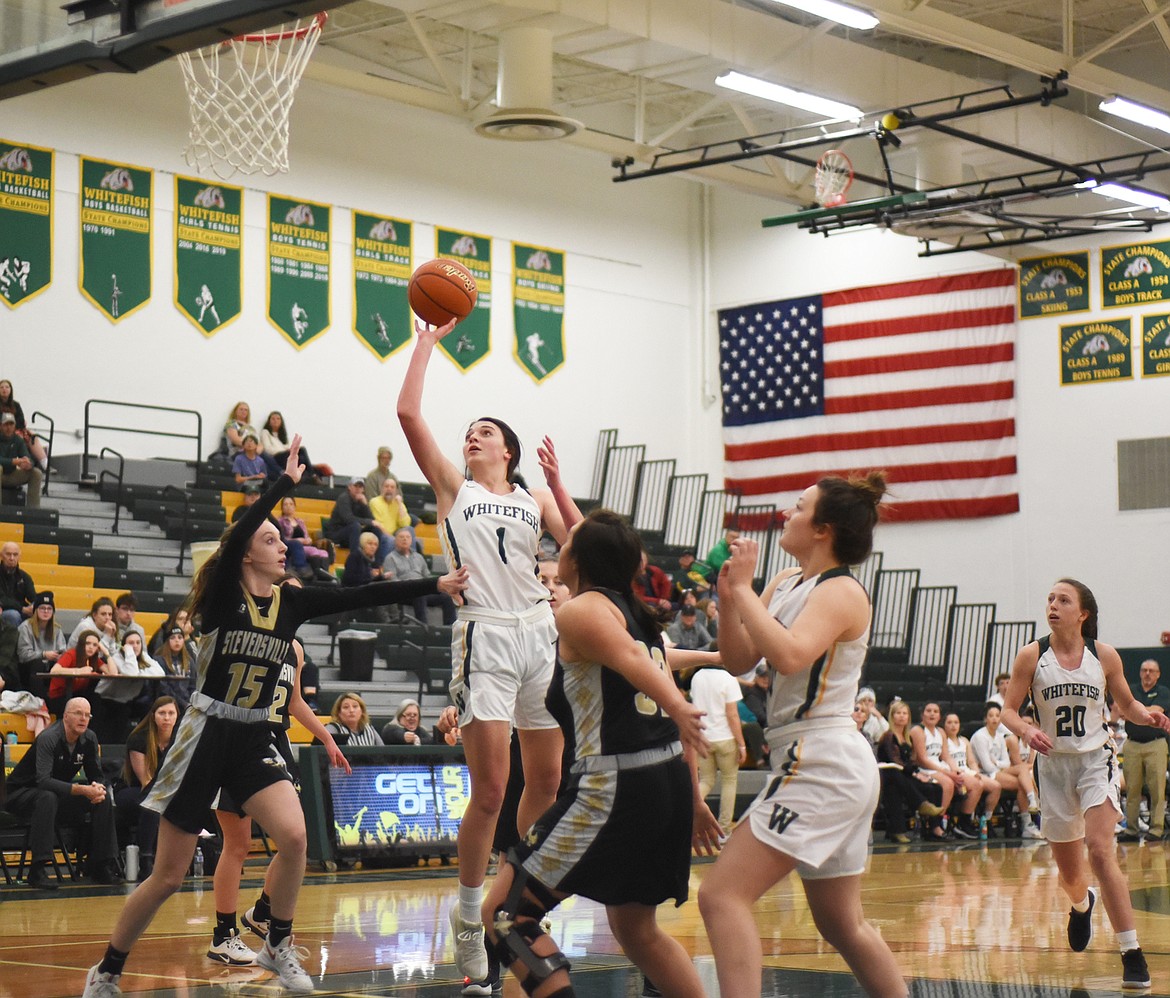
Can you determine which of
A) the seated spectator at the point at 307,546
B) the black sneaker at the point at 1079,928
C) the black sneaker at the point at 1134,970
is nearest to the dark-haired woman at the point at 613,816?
the black sneaker at the point at 1134,970

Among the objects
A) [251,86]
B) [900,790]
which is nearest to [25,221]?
[251,86]

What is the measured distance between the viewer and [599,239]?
2648 centimetres

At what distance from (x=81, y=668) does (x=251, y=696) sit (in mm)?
7832

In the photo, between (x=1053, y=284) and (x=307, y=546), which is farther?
(x=1053, y=284)

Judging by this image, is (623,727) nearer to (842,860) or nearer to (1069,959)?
(842,860)

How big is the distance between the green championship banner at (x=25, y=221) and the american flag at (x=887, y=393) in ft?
38.5

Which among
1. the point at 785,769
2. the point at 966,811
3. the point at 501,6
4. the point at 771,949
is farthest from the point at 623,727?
the point at 501,6

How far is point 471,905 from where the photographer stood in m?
6.06

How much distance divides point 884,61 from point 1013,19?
2.63 metres

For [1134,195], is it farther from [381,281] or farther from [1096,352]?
[381,281]

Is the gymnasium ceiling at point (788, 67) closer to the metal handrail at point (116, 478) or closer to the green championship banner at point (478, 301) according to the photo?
the green championship banner at point (478, 301)

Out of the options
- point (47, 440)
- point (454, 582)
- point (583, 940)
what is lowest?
point (583, 940)

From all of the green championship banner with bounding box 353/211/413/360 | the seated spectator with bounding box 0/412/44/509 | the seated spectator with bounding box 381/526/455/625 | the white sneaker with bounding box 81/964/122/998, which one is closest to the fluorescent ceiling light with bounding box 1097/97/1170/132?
the seated spectator with bounding box 381/526/455/625

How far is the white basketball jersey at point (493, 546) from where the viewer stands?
629cm
